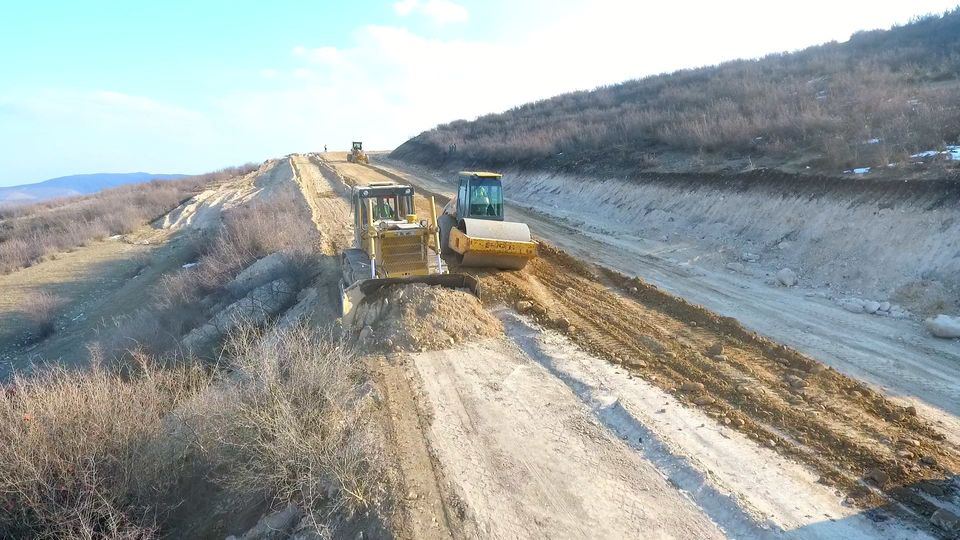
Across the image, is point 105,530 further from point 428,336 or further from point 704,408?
point 704,408

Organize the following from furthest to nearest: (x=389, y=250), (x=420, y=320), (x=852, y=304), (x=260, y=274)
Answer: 1. (x=260, y=274)
2. (x=389, y=250)
3. (x=852, y=304)
4. (x=420, y=320)

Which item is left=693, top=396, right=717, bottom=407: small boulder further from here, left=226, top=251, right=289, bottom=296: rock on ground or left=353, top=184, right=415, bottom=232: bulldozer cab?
left=226, top=251, right=289, bottom=296: rock on ground

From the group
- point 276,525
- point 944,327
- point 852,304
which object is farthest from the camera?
point 852,304

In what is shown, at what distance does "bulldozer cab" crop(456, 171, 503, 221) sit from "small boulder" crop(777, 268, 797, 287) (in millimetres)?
6612

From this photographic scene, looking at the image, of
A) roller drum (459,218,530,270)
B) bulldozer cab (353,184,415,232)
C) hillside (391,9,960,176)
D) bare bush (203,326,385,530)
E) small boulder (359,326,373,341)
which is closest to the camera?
bare bush (203,326,385,530)

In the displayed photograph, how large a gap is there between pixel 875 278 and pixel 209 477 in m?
11.9

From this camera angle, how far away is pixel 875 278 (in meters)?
11.2

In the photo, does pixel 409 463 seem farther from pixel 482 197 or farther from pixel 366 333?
pixel 482 197

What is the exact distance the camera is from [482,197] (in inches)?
580

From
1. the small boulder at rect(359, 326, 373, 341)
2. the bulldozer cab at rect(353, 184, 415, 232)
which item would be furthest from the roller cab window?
the small boulder at rect(359, 326, 373, 341)

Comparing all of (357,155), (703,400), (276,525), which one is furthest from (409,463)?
(357,155)

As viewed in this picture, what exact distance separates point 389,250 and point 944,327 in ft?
30.5

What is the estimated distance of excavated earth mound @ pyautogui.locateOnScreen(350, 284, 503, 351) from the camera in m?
9.39

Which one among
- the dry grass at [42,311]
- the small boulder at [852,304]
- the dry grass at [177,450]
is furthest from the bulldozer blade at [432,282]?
the dry grass at [42,311]
